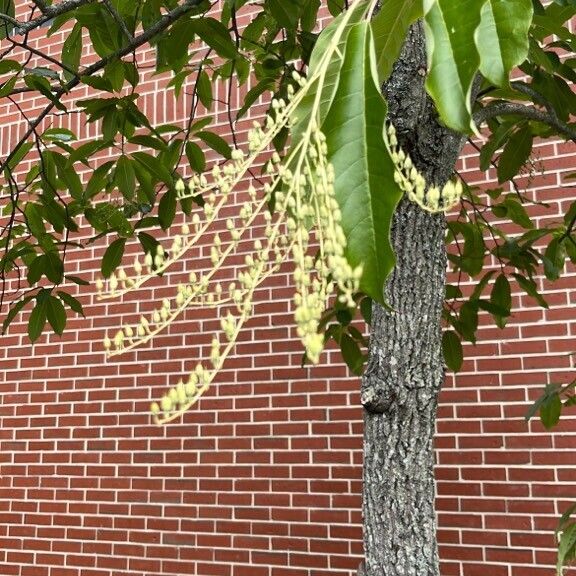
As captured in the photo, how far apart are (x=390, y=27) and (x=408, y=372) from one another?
68 cm

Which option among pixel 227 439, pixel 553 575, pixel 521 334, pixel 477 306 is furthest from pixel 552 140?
pixel 227 439

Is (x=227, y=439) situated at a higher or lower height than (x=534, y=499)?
higher

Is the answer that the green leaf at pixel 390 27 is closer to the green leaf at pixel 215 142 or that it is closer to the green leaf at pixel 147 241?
the green leaf at pixel 215 142

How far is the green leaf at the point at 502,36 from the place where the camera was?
0.58 metres

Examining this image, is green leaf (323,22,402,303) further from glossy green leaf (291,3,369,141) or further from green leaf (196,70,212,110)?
green leaf (196,70,212,110)

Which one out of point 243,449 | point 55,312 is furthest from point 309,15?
point 243,449

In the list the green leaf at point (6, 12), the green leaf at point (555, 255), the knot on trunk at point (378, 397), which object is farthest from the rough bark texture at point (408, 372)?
the green leaf at point (6, 12)

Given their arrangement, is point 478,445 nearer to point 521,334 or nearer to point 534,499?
point 534,499

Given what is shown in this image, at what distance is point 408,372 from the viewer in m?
1.32

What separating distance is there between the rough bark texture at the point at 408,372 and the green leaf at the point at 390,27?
0.47 metres

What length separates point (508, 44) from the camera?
592 millimetres

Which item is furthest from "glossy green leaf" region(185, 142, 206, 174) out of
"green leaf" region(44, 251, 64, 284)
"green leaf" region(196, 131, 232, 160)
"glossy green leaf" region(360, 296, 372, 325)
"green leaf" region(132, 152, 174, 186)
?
"glossy green leaf" region(360, 296, 372, 325)

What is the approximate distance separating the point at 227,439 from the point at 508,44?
309 cm

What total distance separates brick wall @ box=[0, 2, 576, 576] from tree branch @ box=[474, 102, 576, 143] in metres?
1.17
